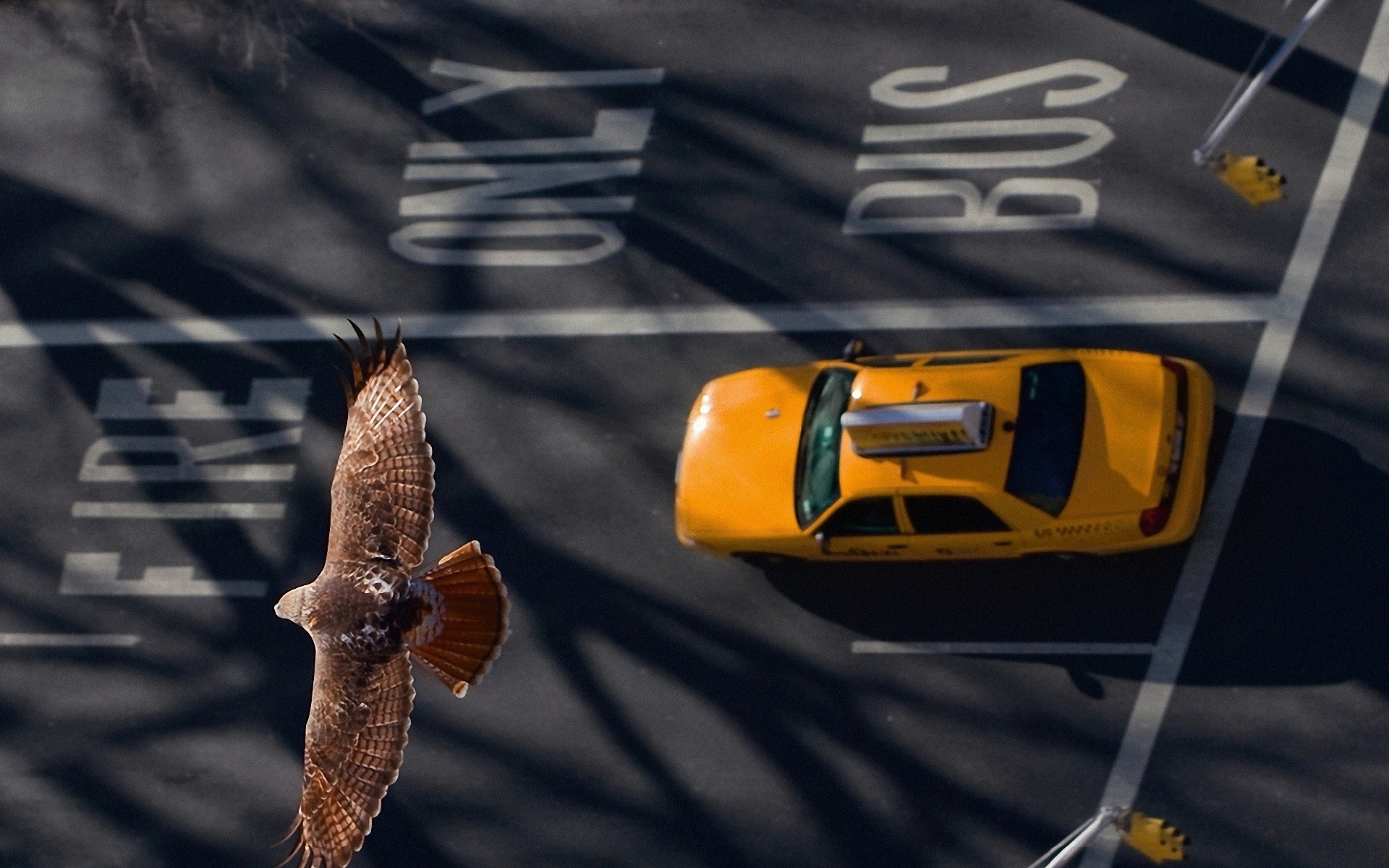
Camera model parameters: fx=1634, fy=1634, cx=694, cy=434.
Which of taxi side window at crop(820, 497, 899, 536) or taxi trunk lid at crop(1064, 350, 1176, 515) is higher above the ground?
taxi trunk lid at crop(1064, 350, 1176, 515)

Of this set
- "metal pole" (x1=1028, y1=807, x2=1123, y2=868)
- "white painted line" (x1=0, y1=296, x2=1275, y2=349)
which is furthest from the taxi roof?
"metal pole" (x1=1028, y1=807, x2=1123, y2=868)

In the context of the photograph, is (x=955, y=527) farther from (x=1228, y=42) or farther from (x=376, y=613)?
(x=1228, y=42)

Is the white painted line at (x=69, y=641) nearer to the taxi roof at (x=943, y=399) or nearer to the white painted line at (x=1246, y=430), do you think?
the taxi roof at (x=943, y=399)

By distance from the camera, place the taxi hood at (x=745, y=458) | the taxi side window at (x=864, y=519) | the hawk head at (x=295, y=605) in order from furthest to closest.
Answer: the taxi hood at (x=745, y=458) < the taxi side window at (x=864, y=519) < the hawk head at (x=295, y=605)

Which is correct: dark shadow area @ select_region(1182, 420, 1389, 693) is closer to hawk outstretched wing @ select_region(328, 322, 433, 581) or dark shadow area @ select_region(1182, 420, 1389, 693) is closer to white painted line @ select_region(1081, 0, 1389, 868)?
white painted line @ select_region(1081, 0, 1389, 868)

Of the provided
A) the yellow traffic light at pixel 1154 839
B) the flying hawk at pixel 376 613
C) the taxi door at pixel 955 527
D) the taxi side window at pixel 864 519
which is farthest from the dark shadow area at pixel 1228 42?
the flying hawk at pixel 376 613

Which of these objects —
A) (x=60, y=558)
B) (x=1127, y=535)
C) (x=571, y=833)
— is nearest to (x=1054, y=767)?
(x=1127, y=535)

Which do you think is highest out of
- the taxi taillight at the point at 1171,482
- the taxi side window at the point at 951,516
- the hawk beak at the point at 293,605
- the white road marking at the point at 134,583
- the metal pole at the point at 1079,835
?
the taxi taillight at the point at 1171,482
